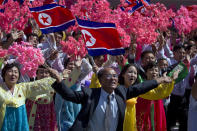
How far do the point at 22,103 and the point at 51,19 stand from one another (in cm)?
205

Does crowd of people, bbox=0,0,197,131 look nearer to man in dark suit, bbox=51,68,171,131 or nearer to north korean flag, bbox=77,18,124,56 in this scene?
man in dark suit, bbox=51,68,171,131

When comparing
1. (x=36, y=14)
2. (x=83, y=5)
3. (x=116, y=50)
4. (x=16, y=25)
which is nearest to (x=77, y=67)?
(x=116, y=50)

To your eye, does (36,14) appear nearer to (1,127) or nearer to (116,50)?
(116,50)

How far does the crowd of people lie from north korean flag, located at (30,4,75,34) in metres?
0.47

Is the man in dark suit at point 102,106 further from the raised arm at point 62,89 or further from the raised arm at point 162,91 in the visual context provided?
the raised arm at point 162,91

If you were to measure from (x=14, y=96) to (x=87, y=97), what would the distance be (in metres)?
1.20

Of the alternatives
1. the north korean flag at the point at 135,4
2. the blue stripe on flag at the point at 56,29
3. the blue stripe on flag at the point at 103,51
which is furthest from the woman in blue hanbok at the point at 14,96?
the north korean flag at the point at 135,4

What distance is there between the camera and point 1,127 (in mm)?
5422

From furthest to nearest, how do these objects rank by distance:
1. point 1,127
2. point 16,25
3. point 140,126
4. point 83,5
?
point 83,5 → point 16,25 → point 140,126 → point 1,127

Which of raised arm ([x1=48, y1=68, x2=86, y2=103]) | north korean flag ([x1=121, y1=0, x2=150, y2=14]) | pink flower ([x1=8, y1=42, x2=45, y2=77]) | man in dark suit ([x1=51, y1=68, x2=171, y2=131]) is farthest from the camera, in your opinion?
north korean flag ([x1=121, y1=0, x2=150, y2=14])

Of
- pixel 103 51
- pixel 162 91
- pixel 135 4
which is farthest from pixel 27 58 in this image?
pixel 135 4

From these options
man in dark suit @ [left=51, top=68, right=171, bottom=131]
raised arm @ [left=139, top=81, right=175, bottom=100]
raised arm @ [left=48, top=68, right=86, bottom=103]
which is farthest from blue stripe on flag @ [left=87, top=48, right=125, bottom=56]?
raised arm @ [left=48, top=68, right=86, bottom=103]

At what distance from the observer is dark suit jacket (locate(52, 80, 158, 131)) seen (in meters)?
4.55

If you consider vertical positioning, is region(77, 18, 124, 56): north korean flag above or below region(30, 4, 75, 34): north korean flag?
below
